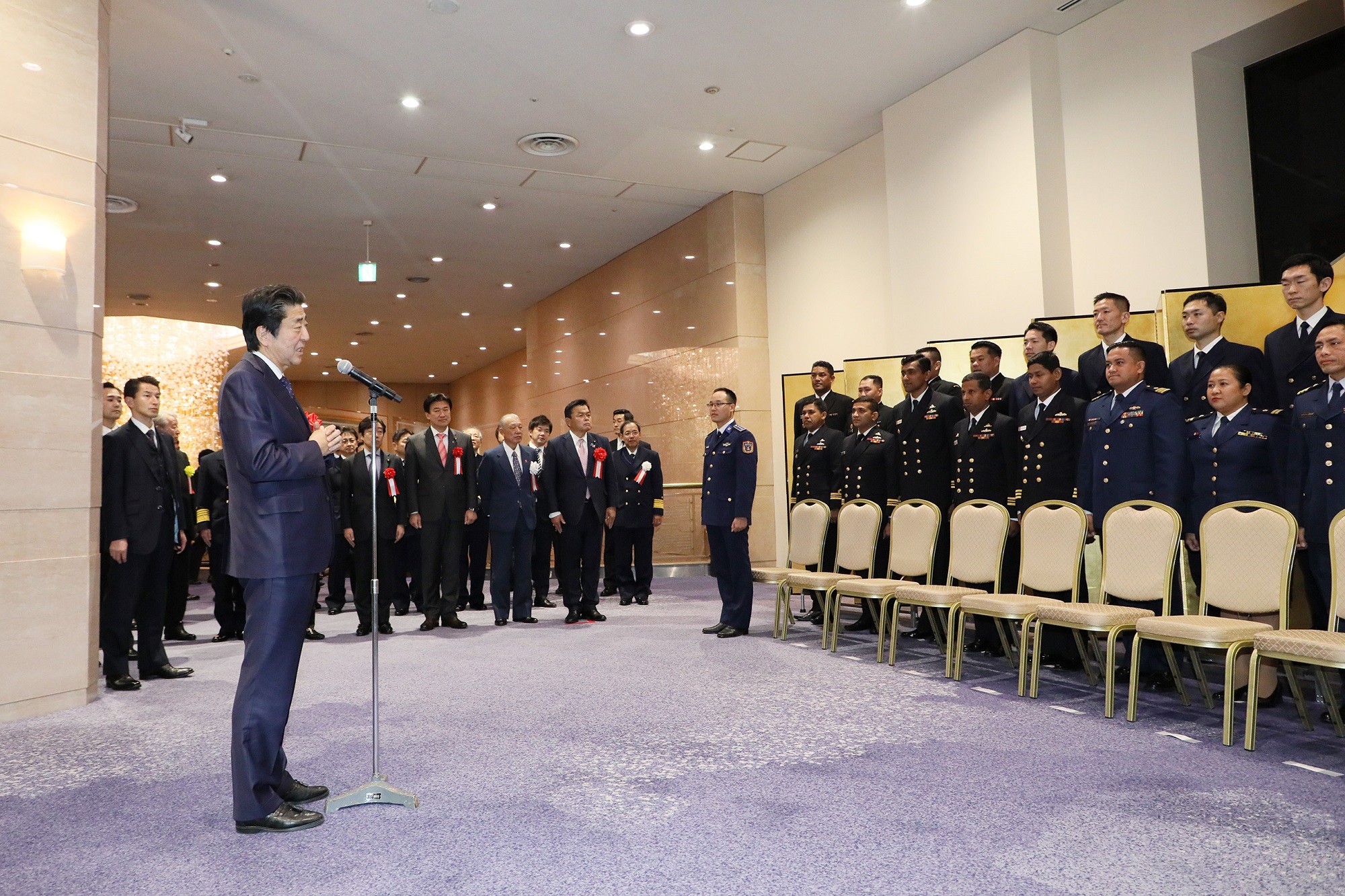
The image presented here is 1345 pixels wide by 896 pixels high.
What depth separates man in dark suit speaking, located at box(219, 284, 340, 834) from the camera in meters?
2.61

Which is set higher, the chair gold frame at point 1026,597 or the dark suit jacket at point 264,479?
the dark suit jacket at point 264,479

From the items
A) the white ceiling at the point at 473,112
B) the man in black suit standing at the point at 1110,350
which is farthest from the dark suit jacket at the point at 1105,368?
the white ceiling at the point at 473,112

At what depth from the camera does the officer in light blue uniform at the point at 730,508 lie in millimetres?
6105

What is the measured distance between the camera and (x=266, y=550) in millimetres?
2641

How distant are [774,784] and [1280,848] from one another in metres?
1.37

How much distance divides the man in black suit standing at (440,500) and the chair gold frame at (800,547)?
223 centimetres

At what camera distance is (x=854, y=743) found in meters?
3.41

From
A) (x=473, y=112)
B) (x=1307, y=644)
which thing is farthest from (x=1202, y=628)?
(x=473, y=112)

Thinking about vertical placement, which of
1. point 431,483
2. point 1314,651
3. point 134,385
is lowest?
point 1314,651

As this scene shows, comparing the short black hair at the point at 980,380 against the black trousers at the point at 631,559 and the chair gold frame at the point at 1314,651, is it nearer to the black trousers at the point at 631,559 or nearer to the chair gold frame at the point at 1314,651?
the chair gold frame at the point at 1314,651

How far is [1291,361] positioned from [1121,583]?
1.38 m

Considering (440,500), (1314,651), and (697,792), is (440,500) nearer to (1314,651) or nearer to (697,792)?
(697,792)

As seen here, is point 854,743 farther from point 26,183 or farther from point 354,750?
point 26,183

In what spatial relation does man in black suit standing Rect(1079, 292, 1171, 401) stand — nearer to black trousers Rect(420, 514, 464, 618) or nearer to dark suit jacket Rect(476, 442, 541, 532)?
dark suit jacket Rect(476, 442, 541, 532)
